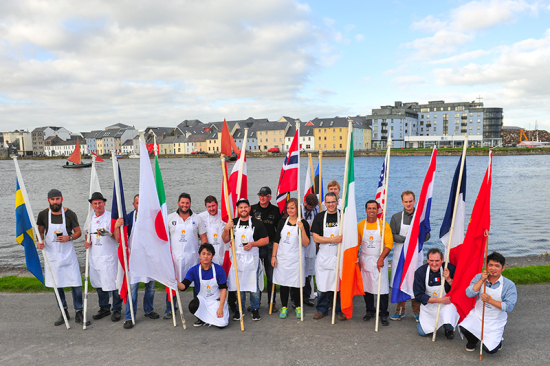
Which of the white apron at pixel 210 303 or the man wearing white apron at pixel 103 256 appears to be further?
the man wearing white apron at pixel 103 256

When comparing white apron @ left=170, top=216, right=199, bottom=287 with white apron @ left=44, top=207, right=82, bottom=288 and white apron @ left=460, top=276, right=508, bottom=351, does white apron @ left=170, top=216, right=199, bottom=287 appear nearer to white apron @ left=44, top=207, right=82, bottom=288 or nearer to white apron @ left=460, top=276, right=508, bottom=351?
white apron @ left=44, top=207, right=82, bottom=288

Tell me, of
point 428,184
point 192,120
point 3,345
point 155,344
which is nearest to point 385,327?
point 428,184

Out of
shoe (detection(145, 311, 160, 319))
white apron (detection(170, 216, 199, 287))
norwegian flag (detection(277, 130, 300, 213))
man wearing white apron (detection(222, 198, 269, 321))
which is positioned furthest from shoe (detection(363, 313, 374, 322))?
shoe (detection(145, 311, 160, 319))

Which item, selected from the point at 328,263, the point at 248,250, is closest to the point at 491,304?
the point at 328,263

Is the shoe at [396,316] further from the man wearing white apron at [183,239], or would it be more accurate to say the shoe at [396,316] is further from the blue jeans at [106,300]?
the blue jeans at [106,300]

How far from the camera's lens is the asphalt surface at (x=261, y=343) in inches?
218

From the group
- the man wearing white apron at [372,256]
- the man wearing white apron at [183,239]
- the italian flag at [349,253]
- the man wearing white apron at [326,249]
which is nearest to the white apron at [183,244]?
the man wearing white apron at [183,239]

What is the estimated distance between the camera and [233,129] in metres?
132

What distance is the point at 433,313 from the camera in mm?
6152

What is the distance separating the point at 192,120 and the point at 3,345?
162319 mm

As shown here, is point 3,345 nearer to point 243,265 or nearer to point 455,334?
point 243,265

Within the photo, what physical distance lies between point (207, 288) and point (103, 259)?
2.11 m

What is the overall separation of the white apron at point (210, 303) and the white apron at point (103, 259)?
1.70 m

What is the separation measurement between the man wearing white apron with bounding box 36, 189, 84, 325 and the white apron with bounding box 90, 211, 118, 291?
0.34m
